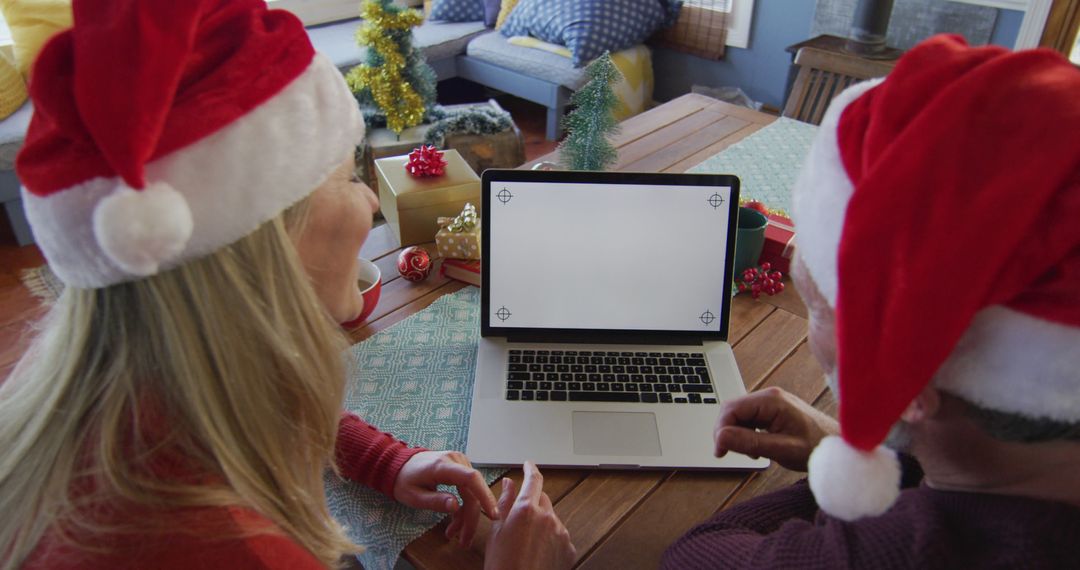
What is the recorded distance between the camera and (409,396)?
988mm

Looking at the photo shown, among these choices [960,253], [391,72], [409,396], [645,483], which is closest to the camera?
[960,253]

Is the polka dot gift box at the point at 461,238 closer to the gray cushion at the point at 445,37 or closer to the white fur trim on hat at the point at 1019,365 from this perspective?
the white fur trim on hat at the point at 1019,365

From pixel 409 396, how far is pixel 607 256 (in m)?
0.35

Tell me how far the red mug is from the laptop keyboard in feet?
0.90

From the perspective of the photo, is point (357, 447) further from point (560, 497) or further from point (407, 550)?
point (560, 497)

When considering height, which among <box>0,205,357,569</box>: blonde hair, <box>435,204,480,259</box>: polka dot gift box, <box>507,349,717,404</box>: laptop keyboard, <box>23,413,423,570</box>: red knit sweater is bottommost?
<box>507,349,717,404</box>: laptop keyboard

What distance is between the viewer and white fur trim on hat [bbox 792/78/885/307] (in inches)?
21.6

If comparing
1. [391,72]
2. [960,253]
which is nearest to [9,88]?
[391,72]

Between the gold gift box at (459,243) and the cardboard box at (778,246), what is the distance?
1.71 feet

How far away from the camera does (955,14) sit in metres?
3.06

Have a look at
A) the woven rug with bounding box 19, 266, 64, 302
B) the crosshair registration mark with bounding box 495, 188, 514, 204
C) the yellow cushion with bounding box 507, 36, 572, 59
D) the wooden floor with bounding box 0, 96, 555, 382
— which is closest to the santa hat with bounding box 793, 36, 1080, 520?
the crosshair registration mark with bounding box 495, 188, 514, 204

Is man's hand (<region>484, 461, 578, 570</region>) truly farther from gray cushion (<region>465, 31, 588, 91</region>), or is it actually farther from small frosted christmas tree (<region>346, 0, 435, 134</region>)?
gray cushion (<region>465, 31, 588, 91</region>)

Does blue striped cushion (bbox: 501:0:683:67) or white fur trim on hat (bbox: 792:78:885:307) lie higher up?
white fur trim on hat (bbox: 792:78:885:307)

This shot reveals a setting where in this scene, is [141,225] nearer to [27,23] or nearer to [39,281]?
[39,281]
